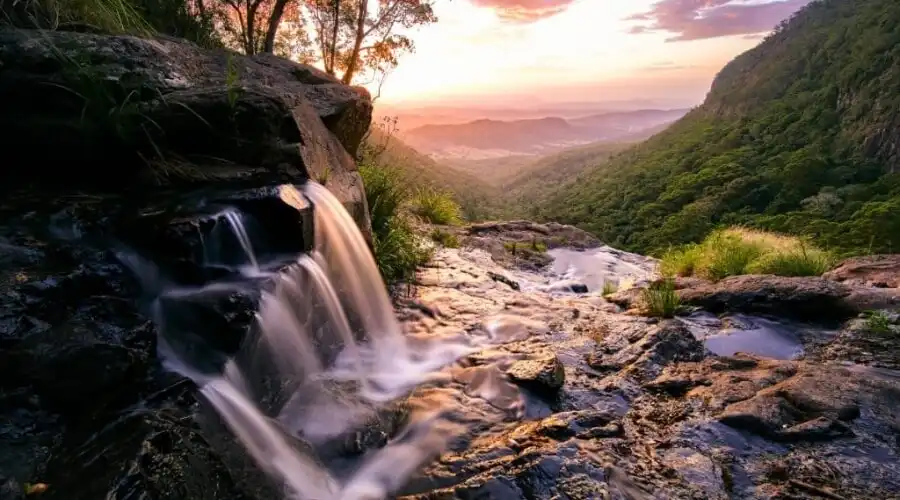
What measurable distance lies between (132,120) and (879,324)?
26.7 feet

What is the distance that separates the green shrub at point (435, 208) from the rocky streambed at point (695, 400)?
5786mm

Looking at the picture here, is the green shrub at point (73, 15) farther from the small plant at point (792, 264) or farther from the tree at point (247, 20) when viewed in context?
the small plant at point (792, 264)

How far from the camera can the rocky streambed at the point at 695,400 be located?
3195 mm

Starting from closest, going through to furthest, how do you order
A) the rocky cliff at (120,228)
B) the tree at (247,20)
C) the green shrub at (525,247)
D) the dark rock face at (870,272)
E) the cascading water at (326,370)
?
1. the rocky cliff at (120,228)
2. the cascading water at (326,370)
3. the dark rock face at (870,272)
4. the green shrub at (525,247)
5. the tree at (247,20)

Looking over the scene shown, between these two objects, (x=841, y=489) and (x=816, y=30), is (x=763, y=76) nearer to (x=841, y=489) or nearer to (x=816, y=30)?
(x=816, y=30)

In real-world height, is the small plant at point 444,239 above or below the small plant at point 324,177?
below

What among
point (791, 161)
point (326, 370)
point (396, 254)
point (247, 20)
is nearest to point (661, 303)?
point (396, 254)

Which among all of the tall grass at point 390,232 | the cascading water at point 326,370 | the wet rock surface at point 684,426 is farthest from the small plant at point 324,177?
the wet rock surface at point 684,426

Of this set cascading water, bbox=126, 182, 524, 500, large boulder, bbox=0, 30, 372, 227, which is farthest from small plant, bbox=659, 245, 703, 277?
large boulder, bbox=0, 30, 372, 227

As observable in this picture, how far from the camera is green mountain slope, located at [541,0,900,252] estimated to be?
3716 cm

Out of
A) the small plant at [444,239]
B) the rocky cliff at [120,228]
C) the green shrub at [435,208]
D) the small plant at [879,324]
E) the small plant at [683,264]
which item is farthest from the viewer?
the green shrub at [435,208]

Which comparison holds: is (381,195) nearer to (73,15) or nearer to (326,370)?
(326,370)

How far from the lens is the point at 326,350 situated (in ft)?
16.2

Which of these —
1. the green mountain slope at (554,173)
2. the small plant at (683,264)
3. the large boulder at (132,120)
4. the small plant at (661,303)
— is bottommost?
the green mountain slope at (554,173)
